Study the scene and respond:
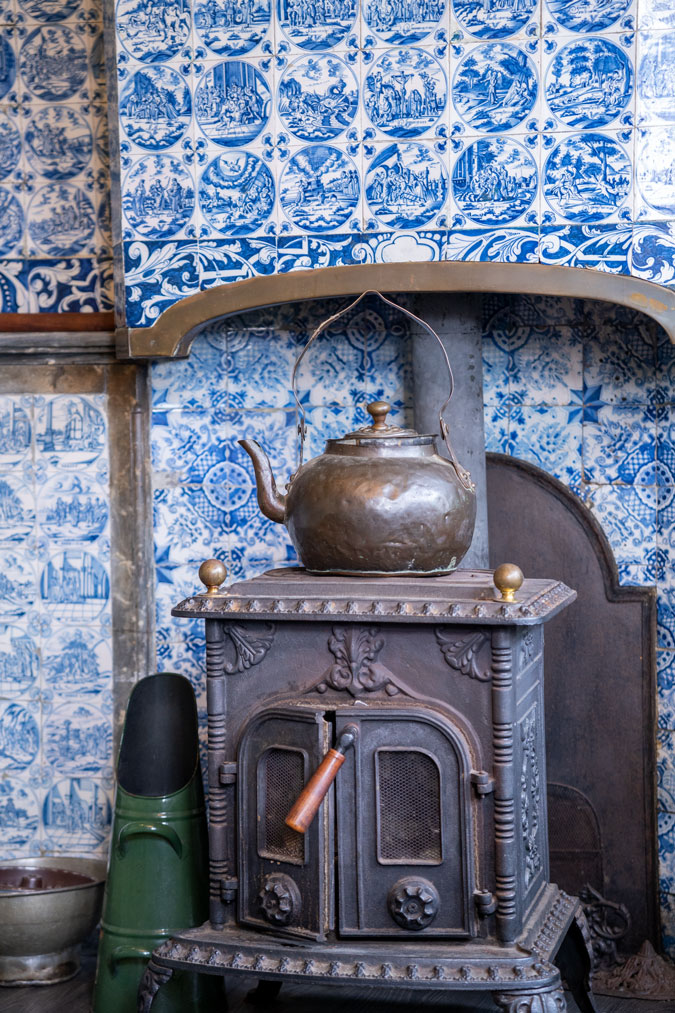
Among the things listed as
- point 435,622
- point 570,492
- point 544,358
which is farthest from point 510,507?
point 435,622

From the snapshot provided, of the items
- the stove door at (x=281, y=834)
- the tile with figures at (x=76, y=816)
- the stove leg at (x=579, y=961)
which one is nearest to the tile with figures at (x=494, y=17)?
the stove door at (x=281, y=834)

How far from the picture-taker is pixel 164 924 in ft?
8.11

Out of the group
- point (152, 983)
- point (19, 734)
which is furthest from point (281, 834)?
point (19, 734)

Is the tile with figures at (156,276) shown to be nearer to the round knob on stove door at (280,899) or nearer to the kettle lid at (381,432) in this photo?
the kettle lid at (381,432)

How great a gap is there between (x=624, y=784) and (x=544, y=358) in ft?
3.45

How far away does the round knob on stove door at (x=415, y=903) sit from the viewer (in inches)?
83.9

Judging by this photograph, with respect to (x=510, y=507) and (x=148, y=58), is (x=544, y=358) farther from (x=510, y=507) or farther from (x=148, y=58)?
(x=148, y=58)

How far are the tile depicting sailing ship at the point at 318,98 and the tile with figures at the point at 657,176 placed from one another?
25.7 inches

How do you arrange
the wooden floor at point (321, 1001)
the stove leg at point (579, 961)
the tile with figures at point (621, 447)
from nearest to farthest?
the stove leg at point (579, 961)
the wooden floor at point (321, 1001)
the tile with figures at point (621, 447)

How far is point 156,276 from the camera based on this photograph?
2.74 m

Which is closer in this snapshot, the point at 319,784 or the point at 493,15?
the point at 319,784

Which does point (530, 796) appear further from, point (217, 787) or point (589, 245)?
point (589, 245)

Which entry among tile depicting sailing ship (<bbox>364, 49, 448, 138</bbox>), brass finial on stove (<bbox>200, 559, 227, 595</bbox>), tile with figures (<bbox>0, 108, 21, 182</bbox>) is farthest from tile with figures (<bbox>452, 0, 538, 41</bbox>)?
brass finial on stove (<bbox>200, 559, 227, 595</bbox>)

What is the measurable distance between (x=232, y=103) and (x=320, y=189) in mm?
294
